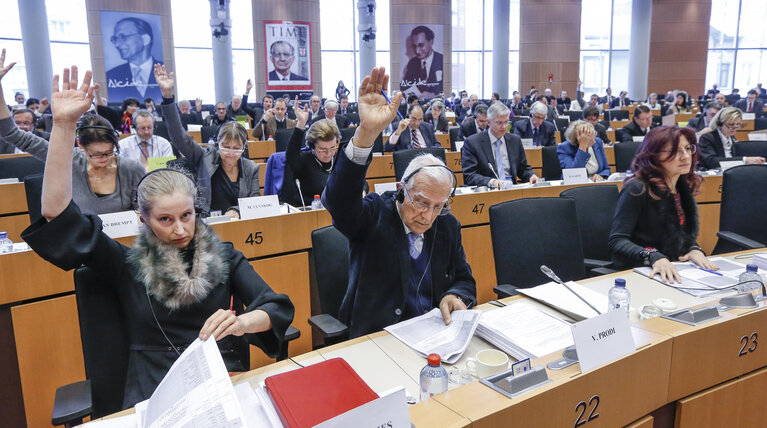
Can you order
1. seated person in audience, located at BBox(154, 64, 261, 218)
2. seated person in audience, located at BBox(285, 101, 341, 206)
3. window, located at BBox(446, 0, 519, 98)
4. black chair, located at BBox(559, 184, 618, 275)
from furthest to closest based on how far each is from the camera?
window, located at BBox(446, 0, 519, 98), seated person in audience, located at BBox(285, 101, 341, 206), seated person in audience, located at BBox(154, 64, 261, 218), black chair, located at BBox(559, 184, 618, 275)

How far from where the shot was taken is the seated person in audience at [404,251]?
6.18 ft

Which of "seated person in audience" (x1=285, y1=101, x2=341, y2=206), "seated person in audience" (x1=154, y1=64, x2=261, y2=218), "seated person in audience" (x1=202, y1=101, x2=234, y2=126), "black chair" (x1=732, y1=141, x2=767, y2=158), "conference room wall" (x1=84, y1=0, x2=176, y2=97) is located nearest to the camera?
"seated person in audience" (x1=154, y1=64, x2=261, y2=218)

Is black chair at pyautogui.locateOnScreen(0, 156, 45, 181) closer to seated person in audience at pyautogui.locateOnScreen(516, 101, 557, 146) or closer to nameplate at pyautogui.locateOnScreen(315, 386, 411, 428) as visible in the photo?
nameplate at pyautogui.locateOnScreen(315, 386, 411, 428)

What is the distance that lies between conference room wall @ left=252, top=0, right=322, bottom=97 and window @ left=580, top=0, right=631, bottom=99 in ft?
A: 31.9

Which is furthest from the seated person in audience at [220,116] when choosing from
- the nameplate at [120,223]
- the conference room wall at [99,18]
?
the nameplate at [120,223]

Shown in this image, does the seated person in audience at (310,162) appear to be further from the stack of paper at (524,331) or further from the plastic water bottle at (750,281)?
the plastic water bottle at (750,281)

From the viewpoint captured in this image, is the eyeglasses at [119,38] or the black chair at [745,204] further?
the eyeglasses at [119,38]

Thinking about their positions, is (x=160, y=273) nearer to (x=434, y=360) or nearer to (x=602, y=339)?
(x=434, y=360)

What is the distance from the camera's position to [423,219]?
1.95m

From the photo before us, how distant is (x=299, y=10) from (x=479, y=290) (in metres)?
13.5

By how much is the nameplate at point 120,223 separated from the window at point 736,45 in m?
21.7

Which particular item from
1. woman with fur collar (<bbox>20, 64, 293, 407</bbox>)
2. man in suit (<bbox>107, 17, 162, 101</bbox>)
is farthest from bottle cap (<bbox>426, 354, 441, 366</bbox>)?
man in suit (<bbox>107, 17, 162, 101</bbox>)

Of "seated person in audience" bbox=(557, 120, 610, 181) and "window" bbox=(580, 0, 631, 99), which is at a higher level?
"window" bbox=(580, 0, 631, 99)

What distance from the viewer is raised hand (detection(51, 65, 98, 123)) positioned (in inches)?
61.1
